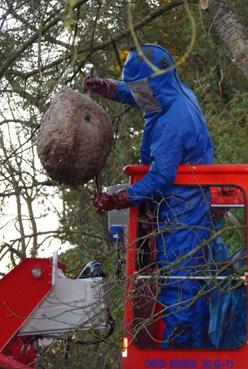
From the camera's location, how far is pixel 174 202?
193 inches

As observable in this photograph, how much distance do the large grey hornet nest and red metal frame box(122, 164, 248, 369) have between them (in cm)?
40

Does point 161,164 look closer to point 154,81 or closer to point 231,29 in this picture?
point 154,81

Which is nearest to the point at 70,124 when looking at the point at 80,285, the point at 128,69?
the point at 128,69

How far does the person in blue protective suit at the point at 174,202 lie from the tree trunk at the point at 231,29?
144 cm

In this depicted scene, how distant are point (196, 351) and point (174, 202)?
28.2 inches

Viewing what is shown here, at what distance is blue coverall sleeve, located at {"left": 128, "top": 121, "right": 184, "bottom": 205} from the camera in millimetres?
4785

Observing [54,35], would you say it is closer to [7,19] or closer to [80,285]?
[7,19]

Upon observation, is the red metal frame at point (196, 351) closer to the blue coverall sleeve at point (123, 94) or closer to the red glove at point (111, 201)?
the red glove at point (111, 201)

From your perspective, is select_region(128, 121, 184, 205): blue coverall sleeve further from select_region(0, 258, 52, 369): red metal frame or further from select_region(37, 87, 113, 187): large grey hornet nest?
select_region(0, 258, 52, 369): red metal frame

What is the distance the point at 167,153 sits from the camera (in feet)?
15.9

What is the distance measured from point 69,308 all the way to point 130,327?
1.50ft

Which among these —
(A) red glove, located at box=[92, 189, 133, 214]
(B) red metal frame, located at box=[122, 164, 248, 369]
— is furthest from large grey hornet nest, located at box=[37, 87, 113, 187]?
(B) red metal frame, located at box=[122, 164, 248, 369]

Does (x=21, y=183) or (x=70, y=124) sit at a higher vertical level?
(x=21, y=183)

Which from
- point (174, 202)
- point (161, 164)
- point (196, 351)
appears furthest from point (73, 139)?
point (196, 351)
